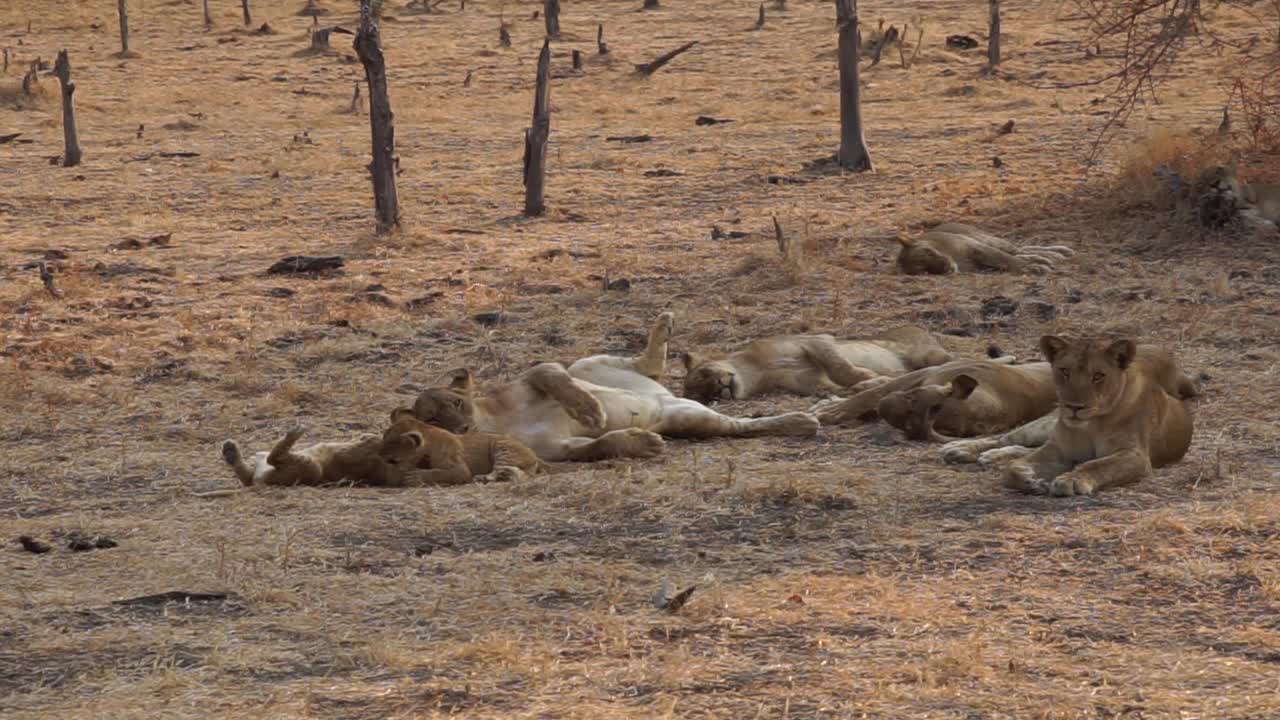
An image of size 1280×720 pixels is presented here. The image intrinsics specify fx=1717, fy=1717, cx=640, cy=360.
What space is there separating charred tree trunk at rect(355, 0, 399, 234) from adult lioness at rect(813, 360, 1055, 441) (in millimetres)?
8938

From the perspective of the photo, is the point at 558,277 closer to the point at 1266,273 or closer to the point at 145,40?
the point at 1266,273

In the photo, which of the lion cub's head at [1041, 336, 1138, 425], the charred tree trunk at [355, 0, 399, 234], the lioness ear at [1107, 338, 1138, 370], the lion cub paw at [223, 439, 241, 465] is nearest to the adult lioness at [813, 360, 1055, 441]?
the lion cub's head at [1041, 336, 1138, 425]

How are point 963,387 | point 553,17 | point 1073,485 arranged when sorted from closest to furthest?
point 1073,485 < point 963,387 < point 553,17

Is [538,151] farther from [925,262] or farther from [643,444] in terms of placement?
[643,444]

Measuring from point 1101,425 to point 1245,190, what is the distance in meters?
7.96

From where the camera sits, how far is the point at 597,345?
38.3ft

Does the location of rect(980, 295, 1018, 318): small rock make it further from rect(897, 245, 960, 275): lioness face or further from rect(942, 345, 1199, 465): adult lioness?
rect(942, 345, 1199, 465): adult lioness

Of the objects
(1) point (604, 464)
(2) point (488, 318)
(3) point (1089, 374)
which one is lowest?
(2) point (488, 318)

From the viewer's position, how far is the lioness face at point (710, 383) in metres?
9.65

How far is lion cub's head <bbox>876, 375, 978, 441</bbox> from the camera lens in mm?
8484

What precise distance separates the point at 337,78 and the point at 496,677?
2734 centimetres

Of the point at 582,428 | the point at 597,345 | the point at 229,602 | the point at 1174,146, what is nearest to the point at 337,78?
the point at 1174,146

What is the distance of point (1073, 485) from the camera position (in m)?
7.29

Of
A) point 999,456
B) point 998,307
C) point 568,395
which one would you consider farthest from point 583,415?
point 998,307
